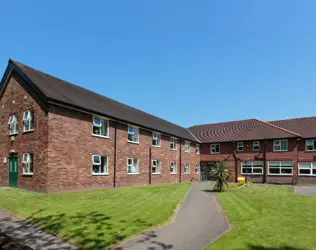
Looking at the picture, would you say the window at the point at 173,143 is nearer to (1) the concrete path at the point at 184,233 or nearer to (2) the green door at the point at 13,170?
(2) the green door at the point at 13,170

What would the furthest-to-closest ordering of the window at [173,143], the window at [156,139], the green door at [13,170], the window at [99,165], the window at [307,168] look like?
the window at [307,168]
the window at [173,143]
the window at [156,139]
the window at [99,165]
the green door at [13,170]

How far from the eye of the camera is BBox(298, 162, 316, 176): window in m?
31.9

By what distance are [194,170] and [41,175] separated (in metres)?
24.5

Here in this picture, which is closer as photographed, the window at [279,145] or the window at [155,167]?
the window at [155,167]

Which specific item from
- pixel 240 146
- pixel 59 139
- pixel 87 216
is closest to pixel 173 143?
pixel 240 146

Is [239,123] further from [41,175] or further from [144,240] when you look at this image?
[144,240]

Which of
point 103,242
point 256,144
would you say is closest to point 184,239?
point 103,242

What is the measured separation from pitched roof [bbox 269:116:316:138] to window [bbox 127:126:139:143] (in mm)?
20540

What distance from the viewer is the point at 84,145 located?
18.8 meters

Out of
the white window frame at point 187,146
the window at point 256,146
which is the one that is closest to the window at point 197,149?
the white window frame at point 187,146

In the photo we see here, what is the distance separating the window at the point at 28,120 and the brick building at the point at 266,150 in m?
25.8

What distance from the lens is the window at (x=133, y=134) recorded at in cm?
2395

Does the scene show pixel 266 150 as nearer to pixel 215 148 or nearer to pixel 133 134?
pixel 215 148

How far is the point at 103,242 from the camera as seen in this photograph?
7.15 m
